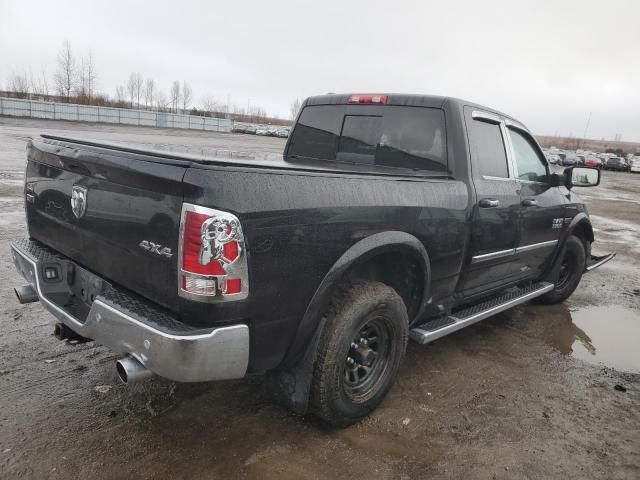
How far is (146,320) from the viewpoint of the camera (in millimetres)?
2225

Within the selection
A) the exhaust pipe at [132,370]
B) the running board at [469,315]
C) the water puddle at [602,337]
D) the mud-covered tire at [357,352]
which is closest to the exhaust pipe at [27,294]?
the exhaust pipe at [132,370]

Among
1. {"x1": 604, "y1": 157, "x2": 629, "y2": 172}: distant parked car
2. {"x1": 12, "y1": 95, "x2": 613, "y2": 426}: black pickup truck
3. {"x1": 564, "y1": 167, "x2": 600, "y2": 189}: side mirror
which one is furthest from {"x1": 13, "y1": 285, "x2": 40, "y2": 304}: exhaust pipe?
{"x1": 604, "y1": 157, "x2": 629, "y2": 172}: distant parked car

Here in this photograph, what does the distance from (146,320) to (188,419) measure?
1.03m

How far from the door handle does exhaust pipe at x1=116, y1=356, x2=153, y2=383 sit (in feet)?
8.43

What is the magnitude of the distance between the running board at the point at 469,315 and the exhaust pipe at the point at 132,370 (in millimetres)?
1797

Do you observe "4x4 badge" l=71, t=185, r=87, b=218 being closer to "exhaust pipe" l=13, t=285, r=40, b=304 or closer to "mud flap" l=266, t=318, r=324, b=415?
"exhaust pipe" l=13, t=285, r=40, b=304

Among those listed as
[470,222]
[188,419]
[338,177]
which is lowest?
[188,419]

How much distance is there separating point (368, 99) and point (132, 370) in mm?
2813

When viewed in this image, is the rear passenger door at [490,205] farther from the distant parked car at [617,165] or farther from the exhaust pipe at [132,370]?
the distant parked car at [617,165]

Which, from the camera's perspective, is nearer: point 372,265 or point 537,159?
point 372,265

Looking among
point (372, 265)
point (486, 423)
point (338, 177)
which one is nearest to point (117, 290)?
point (338, 177)

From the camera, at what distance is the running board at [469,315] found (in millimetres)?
3386

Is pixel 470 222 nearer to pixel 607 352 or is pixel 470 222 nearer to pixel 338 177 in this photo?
pixel 338 177

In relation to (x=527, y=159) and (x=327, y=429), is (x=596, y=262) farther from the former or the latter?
(x=327, y=429)
